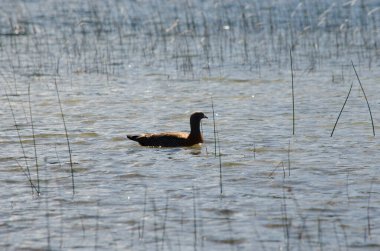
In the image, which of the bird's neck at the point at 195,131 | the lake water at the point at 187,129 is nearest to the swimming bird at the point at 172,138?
the bird's neck at the point at 195,131

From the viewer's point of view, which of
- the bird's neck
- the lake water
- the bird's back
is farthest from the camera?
the bird's neck

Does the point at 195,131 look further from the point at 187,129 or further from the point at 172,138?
the point at 187,129

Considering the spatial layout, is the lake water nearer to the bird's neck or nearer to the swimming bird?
the swimming bird

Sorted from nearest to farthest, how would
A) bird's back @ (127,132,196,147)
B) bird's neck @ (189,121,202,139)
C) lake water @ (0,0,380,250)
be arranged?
lake water @ (0,0,380,250) → bird's back @ (127,132,196,147) → bird's neck @ (189,121,202,139)

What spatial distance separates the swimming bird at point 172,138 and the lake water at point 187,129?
0.15 m

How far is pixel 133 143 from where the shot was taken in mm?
14430

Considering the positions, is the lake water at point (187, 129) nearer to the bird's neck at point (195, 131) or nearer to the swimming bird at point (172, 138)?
the swimming bird at point (172, 138)

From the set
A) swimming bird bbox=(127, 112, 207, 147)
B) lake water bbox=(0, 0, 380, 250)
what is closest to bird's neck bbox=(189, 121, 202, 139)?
swimming bird bbox=(127, 112, 207, 147)

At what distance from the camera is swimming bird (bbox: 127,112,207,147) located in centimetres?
1404

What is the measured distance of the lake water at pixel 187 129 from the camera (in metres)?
9.83

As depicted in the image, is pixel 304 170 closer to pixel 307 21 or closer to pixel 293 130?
pixel 293 130

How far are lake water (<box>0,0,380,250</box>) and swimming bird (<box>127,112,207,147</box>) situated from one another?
151 mm

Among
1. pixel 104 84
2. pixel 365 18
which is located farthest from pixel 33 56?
pixel 365 18

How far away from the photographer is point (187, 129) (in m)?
15.8
